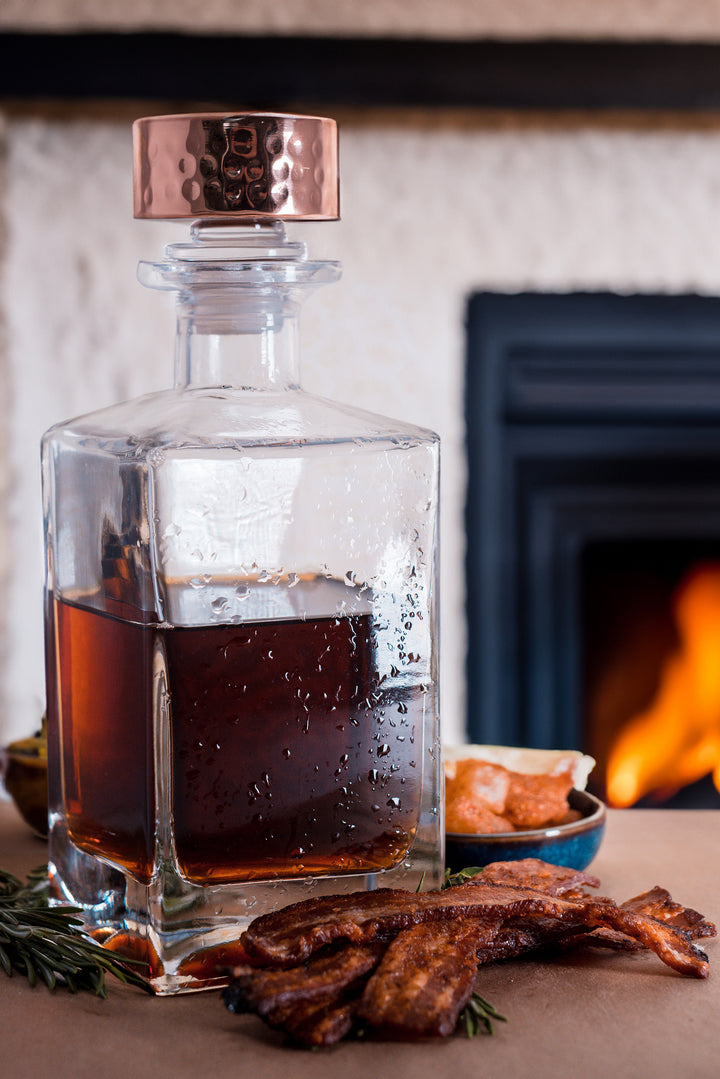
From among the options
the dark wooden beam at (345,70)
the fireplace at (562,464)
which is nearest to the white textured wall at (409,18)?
the dark wooden beam at (345,70)

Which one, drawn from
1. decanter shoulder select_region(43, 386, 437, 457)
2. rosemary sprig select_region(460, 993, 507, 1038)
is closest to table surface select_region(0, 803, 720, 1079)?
rosemary sprig select_region(460, 993, 507, 1038)

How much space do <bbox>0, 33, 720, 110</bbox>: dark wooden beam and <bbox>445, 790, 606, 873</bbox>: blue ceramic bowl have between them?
116 cm

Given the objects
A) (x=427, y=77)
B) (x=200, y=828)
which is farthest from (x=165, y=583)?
(x=427, y=77)

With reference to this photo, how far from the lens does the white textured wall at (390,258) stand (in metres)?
1.72

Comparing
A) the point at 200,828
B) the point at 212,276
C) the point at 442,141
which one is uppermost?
the point at 442,141

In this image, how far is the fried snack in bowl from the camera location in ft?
2.35

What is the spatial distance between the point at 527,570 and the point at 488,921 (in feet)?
4.07

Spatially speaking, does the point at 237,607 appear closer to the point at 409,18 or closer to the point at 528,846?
the point at 528,846

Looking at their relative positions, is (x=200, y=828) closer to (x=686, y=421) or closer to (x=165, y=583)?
(x=165, y=583)

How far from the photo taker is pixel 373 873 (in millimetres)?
643

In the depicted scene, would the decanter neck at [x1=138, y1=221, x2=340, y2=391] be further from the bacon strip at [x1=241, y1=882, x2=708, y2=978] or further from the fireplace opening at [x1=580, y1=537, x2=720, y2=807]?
the fireplace opening at [x1=580, y1=537, x2=720, y2=807]

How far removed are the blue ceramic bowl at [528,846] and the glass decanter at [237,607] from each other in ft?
0.19

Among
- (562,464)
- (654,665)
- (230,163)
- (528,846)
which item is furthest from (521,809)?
(654,665)

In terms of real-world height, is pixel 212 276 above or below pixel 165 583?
above
